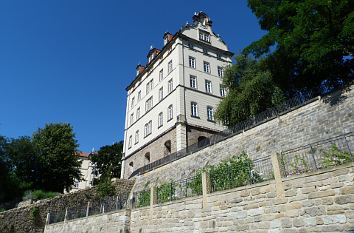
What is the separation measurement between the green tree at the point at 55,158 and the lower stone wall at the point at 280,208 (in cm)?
2631

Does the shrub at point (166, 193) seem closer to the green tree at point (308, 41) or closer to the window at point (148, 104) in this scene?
the green tree at point (308, 41)

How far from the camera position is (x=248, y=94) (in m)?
21.0

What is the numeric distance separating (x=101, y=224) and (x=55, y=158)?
2131 cm

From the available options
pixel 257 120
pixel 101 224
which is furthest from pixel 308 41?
pixel 101 224

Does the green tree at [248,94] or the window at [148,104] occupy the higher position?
the window at [148,104]

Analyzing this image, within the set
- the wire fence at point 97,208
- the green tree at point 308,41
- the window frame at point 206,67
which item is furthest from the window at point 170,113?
the wire fence at point 97,208

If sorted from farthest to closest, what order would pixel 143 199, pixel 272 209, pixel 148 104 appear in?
pixel 148 104 → pixel 143 199 → pixel 272 209

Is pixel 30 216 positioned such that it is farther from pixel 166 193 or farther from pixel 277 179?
pixel 277 179

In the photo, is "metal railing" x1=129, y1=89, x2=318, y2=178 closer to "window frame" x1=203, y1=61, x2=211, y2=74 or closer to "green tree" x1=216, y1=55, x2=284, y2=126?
"green tree" x1=216, y1=55, x2=284, y2=126

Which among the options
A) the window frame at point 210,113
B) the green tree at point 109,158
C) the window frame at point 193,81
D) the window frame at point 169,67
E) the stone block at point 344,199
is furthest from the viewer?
the green tree at point 109,158

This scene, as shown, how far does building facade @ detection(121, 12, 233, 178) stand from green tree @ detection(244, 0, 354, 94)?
870 centimetres

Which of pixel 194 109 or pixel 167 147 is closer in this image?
pixel 194 109

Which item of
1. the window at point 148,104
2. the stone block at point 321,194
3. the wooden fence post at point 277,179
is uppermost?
the window at point 148,104

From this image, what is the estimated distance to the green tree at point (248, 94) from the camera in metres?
20.7
